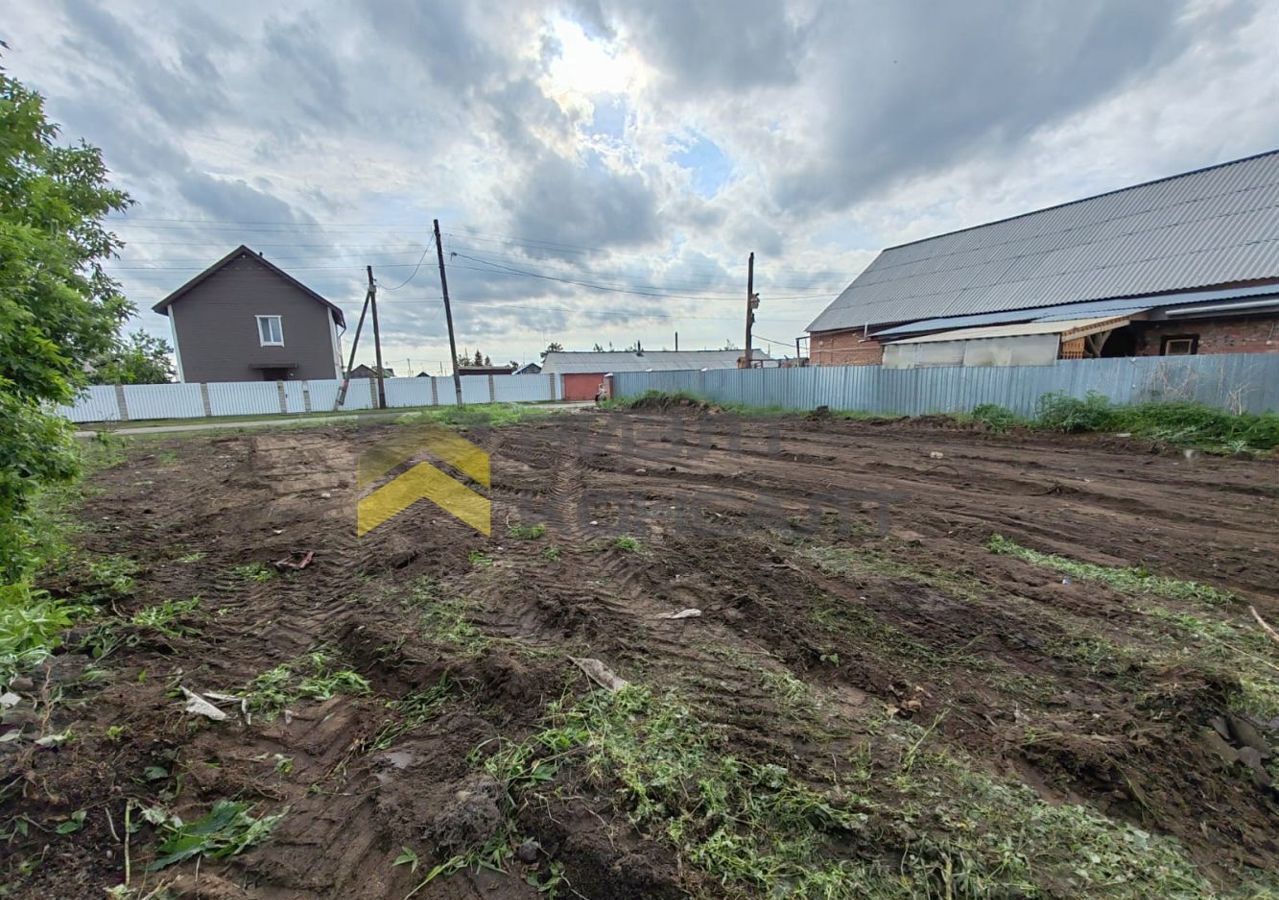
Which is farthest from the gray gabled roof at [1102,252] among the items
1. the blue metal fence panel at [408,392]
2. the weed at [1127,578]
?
the blue metal fence panel at [408,392]

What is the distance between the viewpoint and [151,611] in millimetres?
3297

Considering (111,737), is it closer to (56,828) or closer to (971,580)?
(56,828)

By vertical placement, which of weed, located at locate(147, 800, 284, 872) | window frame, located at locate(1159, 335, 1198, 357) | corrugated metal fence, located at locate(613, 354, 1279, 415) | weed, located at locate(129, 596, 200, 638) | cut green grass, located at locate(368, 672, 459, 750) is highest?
window frame, located at locate(1159, 335, 1198, 357)

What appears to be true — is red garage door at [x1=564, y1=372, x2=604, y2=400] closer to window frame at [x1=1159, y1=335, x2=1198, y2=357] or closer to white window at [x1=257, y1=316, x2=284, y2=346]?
white window at [x1=257, y1=316, x2=284, y2=346]

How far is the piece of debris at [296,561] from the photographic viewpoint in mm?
4277

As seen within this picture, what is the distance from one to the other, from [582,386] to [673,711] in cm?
3638

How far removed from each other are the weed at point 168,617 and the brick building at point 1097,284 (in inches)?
695

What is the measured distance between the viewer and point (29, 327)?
9.42 ft

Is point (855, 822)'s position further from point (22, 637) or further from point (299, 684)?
point (22, 637)

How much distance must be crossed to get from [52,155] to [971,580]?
10.1 metres

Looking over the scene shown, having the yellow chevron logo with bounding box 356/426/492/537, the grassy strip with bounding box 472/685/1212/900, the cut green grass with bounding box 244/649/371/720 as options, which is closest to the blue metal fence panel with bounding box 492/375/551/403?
the yellow chevron logo with bounding box 356/426/492/537

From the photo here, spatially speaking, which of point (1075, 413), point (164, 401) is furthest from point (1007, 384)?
point (164, 401)

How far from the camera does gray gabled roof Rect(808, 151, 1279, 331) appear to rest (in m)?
15.2

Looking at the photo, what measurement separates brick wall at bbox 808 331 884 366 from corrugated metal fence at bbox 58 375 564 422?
21.7 meters
